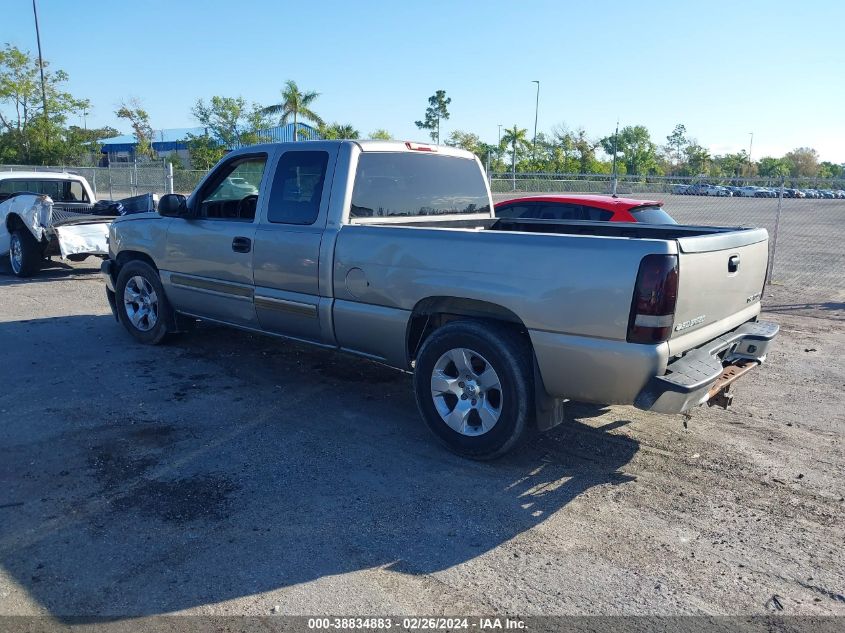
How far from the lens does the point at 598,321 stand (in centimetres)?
381

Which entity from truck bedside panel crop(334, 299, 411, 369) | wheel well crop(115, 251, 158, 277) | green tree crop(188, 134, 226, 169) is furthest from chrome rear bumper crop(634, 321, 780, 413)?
green tree crop(188, 134, 226, 169)

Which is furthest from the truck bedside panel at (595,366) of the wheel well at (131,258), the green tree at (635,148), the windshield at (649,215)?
the green tree at (635,148)

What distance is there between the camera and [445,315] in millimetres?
4785

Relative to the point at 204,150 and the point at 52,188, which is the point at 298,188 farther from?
the point at 204,150

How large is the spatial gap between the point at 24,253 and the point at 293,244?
7.94m

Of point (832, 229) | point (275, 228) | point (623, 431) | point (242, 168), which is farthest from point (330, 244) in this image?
point (832, 229)

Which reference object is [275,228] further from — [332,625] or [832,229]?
[832,229]

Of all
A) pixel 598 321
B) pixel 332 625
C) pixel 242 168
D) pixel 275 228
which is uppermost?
pixel 242 168

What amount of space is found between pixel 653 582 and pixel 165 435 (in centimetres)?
331

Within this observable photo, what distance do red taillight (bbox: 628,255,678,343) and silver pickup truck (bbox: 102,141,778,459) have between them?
0.01m

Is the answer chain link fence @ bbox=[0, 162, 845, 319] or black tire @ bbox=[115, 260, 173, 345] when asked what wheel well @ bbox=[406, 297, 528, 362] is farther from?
chain link fence @ bbox=[0, 162, 845, 319]

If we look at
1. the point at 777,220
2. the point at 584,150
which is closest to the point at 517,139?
the point at 584,150

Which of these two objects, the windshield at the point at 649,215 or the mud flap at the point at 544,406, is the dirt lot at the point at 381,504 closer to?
the mud flap at the point at 544,406

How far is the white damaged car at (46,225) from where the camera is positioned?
427 inches
